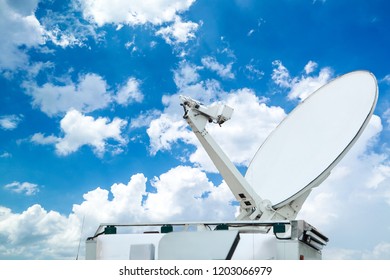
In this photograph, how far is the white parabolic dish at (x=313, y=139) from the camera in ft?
34.1

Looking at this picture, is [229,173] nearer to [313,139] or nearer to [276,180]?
[276,180]

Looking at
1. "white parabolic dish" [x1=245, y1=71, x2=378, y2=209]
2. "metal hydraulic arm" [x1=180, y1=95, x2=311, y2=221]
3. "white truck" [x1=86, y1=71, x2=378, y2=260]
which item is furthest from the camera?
"metal hydraulic arm" [x1=180, y1=95, x2=311, y2=221]

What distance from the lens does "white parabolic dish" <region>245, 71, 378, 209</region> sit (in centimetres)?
1039

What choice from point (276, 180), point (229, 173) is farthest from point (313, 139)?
point (229, 173)

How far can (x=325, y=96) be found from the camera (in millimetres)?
12680

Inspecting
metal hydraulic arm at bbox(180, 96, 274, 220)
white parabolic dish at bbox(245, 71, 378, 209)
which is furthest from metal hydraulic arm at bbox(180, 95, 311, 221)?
white parabolic dish at bbox(245, 71, 378, 209)

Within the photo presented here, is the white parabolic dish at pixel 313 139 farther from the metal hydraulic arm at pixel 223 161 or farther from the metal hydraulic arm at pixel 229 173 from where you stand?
the metal hydraulic arm at pixel 223 161

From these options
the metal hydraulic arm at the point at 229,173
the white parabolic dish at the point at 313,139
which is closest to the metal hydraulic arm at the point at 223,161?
the metal hydraulic arm at the point at 229,173

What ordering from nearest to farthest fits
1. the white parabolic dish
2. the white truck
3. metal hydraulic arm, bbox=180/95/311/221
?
the white truck → the white parabolic dish → metal hydraulic arm, bbox=180/95/311/221

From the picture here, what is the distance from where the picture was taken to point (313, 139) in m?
11.9

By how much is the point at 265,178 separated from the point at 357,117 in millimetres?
3150

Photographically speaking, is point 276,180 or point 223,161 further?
point 276,180

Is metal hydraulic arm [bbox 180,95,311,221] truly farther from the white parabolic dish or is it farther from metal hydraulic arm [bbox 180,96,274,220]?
the white parabolic dish
